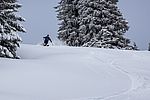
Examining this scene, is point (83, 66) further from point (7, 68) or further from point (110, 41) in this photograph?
point (110, 41)

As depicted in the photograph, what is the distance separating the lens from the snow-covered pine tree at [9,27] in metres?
17.9

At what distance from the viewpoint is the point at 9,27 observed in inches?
721

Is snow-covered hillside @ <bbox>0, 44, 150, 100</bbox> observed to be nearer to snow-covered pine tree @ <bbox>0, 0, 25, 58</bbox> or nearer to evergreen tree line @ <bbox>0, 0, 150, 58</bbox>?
snow-covered pine tree @ <bbox>0, 0, 25, 58</bbox>

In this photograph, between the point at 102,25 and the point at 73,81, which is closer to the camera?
the point at 73,81

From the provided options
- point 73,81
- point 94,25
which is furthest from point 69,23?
point 73,81

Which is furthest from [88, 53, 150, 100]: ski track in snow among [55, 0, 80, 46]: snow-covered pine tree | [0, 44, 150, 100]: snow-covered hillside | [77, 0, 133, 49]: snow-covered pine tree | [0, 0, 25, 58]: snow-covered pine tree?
[55, 0, 80, 46]: snow-covered pine tree

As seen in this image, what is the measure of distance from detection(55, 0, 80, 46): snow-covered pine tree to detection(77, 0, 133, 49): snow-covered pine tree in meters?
1.51

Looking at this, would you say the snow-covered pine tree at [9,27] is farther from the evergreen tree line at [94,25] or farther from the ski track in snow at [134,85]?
the evergreen tree line at [94,25]

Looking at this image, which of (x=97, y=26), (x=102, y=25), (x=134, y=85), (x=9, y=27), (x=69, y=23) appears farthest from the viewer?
(x=69, y=23)

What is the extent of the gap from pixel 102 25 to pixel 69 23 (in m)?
4.98

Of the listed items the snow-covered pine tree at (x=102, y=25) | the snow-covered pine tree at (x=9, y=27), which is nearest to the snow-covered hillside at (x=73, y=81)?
the snow-covered pine tree at (x=9, y=27)

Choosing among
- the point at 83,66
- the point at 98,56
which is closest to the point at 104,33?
the point at 98,56

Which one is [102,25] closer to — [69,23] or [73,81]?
[69,23]

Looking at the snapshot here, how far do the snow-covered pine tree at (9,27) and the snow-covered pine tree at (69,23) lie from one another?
60.6 ft
